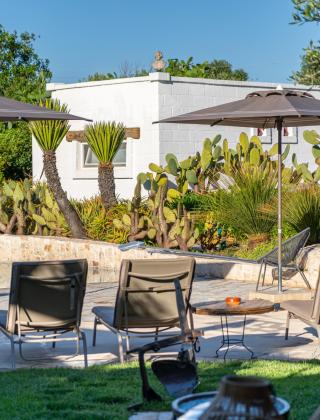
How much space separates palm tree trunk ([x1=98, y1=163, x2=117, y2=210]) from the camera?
1953 centimetres

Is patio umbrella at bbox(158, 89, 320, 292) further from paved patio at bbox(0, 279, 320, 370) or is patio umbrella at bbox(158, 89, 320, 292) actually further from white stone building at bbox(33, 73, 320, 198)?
white stone building at bbox(33, 73, 320, 198)

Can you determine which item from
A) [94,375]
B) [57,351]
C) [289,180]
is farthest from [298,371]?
[289,180]

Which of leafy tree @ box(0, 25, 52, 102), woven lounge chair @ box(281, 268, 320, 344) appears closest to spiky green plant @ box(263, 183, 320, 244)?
woven lounge chair @ box(281, 268, 320, 344)

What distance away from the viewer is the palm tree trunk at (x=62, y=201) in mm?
19219

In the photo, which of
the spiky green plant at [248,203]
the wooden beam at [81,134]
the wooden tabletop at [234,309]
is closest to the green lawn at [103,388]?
the wooden tabletop at [234,309]

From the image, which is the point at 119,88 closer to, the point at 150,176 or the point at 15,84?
the point at 150,176

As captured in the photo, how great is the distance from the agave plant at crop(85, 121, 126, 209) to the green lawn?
11279 millimetres

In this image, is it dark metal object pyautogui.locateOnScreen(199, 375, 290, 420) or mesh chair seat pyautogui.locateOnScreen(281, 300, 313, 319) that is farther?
mesh chair seat pyautogui.locateOnScreen(281, 300, 313, 319)

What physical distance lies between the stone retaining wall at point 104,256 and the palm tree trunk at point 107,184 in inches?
50.6

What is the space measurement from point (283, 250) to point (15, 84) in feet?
80.5

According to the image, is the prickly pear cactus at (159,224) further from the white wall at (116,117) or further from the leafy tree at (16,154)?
the leafy tree at (16,154)

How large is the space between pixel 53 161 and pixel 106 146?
1.21m

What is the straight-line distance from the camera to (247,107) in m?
11.8

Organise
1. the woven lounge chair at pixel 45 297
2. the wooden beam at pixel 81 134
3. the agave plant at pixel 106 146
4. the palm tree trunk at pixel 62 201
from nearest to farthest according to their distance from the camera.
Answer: the woven lounge chair at pixel 45 297
the agave plant at pixel 106 146
the palm tree trunk at pixel 62 201
the wooden beam at pixel 81 134
